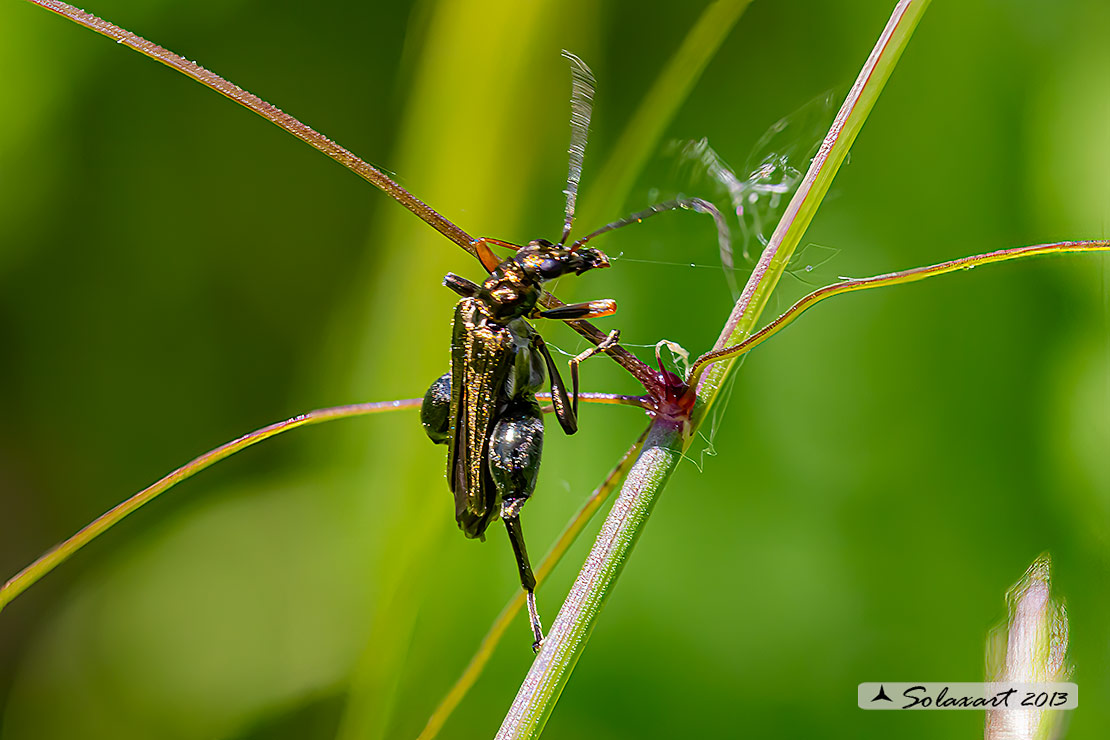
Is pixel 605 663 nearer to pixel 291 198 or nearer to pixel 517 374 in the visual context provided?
pixel 517 374

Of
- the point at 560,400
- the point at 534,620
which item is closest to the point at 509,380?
the point at 560,400

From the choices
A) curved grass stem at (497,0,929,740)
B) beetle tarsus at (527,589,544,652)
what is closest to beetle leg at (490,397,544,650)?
beetle tarsus at (527,589,544,652)

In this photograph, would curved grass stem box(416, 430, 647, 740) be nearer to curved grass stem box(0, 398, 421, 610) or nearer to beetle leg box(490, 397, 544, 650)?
beetle leg box(490, 397, 544, 650)

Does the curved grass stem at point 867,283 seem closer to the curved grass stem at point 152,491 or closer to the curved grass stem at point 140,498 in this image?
the curved grass stem at point 152,491

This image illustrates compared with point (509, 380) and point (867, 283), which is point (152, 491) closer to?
point (509, 380)

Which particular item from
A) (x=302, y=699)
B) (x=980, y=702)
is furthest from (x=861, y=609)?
(x=302, y=699)
